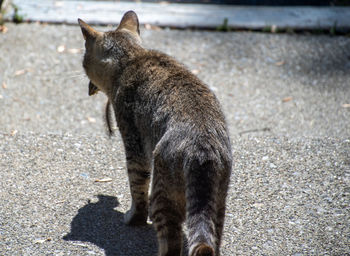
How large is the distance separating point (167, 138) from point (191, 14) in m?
5.11

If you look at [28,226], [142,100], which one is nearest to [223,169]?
[142,100]

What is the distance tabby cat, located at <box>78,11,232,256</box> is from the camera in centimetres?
321

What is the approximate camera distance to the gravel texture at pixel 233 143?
160 inches

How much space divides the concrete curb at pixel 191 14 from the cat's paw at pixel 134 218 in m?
4.16

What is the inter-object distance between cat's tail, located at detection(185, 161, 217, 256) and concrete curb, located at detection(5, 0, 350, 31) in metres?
4.93

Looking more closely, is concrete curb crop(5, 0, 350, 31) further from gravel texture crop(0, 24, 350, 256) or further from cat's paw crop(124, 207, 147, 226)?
cat's paw crop(124, 207, 147, 226)

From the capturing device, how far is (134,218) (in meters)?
4.20

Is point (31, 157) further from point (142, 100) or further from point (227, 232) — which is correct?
point (227, 232)

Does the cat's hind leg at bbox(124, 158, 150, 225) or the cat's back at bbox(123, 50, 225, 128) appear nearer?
the cat's back at bbox(123, 50, 225, 128)

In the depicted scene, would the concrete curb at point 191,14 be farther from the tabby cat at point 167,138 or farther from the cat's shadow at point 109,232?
the cat's shadow at point 109,232

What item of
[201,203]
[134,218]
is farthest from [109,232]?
[201,203]

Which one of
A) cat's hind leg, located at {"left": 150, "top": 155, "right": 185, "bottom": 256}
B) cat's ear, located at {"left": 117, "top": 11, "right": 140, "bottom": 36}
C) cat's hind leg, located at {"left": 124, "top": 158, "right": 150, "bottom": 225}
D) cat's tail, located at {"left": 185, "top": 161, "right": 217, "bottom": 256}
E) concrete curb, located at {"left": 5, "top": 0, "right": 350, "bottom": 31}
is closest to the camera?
cat's tail, located at {"left": 185, "top": 161, "right": 217, "bottom": 256}

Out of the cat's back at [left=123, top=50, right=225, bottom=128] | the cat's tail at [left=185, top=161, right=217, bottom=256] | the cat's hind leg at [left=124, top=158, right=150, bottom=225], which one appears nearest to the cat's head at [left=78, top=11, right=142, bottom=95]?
the cat's back at [left=123, top=50, right=225, bottom=128]

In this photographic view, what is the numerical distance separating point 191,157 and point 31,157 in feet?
7.58
